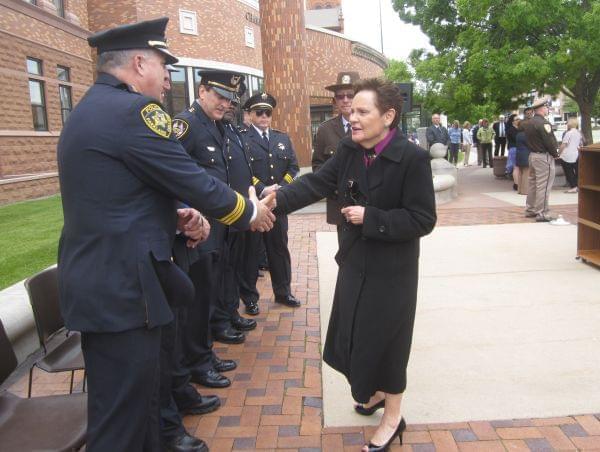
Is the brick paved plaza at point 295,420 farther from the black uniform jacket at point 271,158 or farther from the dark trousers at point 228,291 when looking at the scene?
the black uniform jacket at point 271,158

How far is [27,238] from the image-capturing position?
29.2 feet

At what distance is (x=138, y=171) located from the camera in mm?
2182

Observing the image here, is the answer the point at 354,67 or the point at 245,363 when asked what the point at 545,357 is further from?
the point at 354,67

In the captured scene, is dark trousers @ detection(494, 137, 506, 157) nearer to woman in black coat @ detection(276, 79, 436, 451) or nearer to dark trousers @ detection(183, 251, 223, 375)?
dark trousers @ detection(183, 251, 223, 375)

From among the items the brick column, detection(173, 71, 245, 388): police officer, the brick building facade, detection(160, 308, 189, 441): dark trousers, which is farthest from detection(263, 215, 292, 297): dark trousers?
the brick building facade

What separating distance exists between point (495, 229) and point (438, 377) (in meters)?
5.64

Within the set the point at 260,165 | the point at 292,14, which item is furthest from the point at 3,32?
the point at 260,165

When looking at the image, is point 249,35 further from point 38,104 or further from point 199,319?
point 199,319

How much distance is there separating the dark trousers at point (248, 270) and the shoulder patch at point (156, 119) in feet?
10.4

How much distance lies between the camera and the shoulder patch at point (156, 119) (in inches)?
86.7

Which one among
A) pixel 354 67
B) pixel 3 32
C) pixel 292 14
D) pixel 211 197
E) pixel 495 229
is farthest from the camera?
pixel 354 67

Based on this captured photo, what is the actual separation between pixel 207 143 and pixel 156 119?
6.06 ft

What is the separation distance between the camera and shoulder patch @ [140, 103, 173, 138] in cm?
220

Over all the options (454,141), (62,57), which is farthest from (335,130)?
(454,141)
